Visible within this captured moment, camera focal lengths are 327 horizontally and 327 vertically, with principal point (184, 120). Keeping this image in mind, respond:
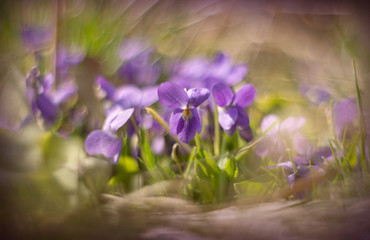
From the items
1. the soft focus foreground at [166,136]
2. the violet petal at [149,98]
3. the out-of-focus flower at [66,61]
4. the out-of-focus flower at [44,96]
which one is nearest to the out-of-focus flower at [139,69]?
the soft focus foreground at [166,136]

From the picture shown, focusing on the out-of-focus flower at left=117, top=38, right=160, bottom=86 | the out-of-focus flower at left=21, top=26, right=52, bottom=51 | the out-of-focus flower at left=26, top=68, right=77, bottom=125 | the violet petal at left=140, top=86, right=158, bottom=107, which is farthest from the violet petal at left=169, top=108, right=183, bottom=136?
the out-of-focus flower at left=21, top=26, right=52, bottom=51

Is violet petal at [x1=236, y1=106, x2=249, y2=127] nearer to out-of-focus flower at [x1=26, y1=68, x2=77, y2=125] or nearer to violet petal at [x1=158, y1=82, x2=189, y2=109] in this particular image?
violet petal at [x1=158, y1=82, x2=189, y2=109]

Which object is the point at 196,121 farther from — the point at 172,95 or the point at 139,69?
the point at 139,69

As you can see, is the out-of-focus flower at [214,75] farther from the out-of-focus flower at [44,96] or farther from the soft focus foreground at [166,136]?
the out-of-focus flower at [44,96]

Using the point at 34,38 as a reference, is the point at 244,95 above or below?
below

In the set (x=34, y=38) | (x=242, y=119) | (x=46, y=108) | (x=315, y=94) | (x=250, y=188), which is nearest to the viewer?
(x=250, y=188)

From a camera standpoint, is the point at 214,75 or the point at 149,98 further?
the point at 214,75

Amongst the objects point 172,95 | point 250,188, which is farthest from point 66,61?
point 250,188
